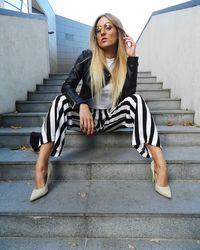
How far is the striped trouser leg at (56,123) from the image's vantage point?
1673 millimetres

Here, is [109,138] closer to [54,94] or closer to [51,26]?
[54,94]

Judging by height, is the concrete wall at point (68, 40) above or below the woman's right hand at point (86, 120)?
above

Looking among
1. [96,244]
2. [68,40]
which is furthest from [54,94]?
[68,40]

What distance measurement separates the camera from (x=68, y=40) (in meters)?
8.49

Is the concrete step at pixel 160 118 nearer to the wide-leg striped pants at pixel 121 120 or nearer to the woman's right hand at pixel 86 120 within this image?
the wide-leg striped pants at pixel 121 120

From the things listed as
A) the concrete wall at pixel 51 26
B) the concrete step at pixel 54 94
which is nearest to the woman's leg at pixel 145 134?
the concrete step at pixel 54 94

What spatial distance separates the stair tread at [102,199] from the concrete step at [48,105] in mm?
Result: 1445

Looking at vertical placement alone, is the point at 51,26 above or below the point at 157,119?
above

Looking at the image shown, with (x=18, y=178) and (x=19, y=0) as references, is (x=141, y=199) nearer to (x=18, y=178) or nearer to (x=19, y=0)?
(x=18, y=178)

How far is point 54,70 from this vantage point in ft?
24.5

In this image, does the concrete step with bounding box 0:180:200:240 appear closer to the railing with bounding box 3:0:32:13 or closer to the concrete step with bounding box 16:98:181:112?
the concrete step with bounding box 16:98:181:112

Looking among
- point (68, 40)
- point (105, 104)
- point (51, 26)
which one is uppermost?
point (51, 26)

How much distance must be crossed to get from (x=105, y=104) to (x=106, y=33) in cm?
59

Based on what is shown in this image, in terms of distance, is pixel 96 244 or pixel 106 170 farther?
pixel 106 170
